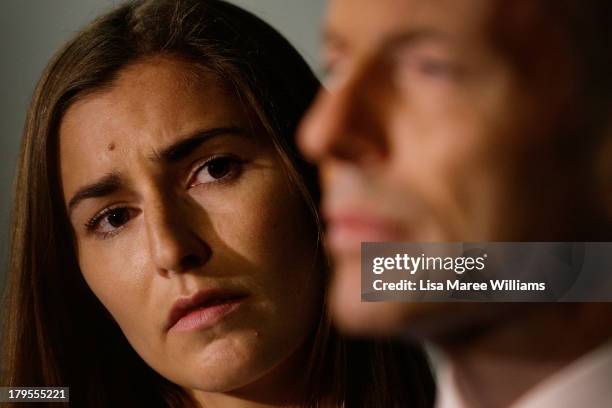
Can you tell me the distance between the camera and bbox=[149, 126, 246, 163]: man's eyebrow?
1.84 feet

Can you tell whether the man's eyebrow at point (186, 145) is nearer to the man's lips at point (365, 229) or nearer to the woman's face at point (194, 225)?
the woman's face at point (194, 225)

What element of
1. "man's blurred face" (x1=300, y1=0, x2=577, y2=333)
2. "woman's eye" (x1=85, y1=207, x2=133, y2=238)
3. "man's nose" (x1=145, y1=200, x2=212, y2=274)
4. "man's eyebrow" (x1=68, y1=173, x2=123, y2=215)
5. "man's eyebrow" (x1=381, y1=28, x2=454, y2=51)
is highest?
"man's eyebrow" (x1=68, y1=173, x2=123, y2=215)

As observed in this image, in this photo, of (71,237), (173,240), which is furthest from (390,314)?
(71,237)

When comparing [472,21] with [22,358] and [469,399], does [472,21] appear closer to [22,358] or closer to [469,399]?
[469,399]

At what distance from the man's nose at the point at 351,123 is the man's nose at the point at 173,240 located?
0.76ft

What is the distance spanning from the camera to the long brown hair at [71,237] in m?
0.61

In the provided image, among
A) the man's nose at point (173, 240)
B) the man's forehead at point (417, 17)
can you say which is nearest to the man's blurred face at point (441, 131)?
the man's forehead at point (417, 17)

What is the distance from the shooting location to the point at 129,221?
598mm

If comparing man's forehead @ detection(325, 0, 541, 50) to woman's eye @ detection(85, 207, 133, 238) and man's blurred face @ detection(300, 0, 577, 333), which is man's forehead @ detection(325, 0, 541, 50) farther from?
woman's eye @ detection(85, 207, 133, 238)

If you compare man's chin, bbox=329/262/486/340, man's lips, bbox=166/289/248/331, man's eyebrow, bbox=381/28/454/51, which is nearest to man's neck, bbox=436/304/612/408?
man's chin, bbox=329/262/486/340

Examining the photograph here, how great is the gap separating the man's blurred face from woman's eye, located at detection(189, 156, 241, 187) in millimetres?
259

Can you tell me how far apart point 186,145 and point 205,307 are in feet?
0.37

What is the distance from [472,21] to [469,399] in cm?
16

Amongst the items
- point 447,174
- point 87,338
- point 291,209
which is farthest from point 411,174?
point 87,338
